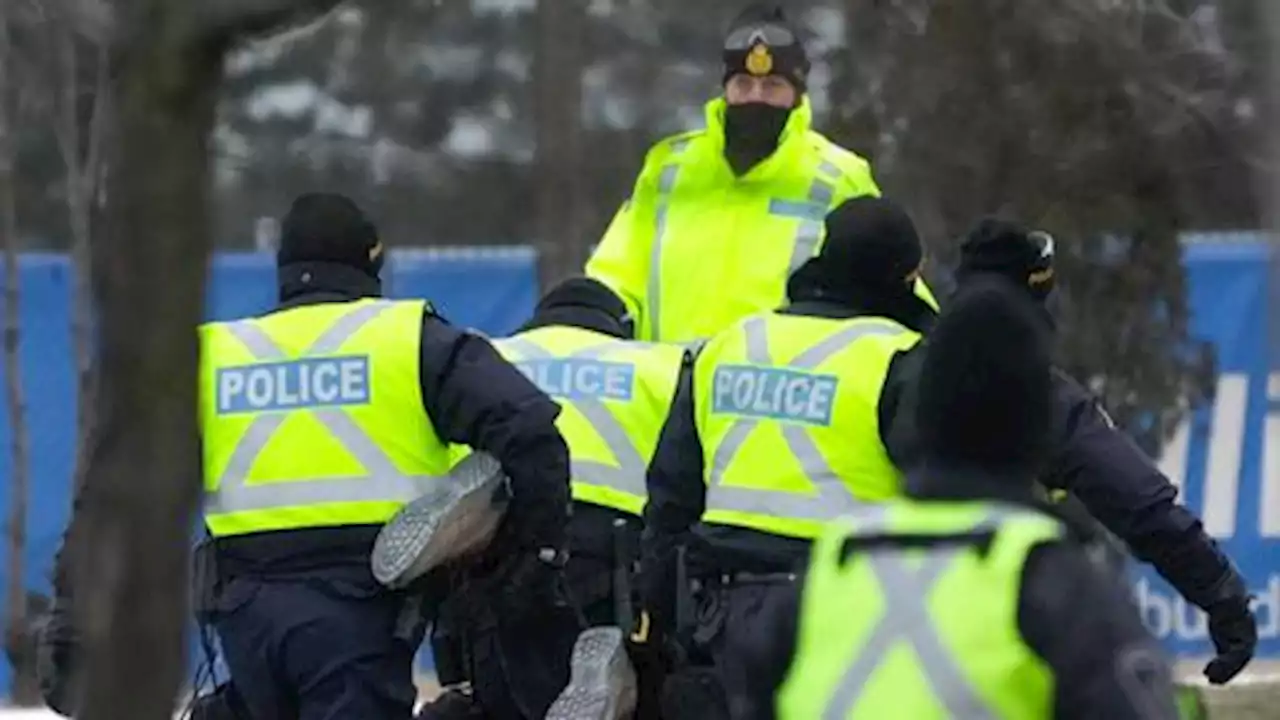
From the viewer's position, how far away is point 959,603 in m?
4.57

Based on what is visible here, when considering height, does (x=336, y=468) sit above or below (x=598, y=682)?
above

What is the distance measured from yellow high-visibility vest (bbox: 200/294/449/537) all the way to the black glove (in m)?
1.28

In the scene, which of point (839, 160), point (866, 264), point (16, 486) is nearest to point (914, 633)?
point (866, 264)

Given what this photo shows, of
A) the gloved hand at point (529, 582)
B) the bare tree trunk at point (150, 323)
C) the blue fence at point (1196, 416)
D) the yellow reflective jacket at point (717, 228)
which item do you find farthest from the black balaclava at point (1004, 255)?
the blue fence at point (1196, 416)

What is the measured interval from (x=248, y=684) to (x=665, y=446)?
112 centimetres

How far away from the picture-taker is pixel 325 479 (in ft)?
24.6

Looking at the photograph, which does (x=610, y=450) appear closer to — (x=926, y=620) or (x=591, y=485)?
(x=591, y=485)

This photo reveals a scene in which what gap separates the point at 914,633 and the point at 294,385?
124 inches

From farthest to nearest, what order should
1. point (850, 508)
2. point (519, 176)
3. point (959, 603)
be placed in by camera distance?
point (519, 176) < point (850, 508) < point (959, 603)

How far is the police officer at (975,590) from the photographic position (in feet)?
14.8

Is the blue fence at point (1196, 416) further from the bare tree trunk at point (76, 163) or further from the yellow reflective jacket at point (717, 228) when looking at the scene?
the yellow reflective jacket at point (717, 228)

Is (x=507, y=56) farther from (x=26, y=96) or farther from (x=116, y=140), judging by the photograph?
(x=116, y=140)

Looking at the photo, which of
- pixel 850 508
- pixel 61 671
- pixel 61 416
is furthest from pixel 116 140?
pixel 61 416

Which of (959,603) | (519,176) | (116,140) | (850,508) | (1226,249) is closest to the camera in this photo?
(116,140)
